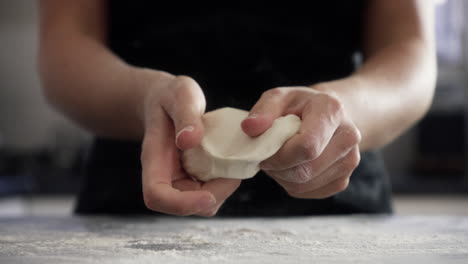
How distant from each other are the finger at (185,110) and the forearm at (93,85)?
0.13 meters

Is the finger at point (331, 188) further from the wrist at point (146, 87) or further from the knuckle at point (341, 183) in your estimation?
the wrist at point (146, 87)

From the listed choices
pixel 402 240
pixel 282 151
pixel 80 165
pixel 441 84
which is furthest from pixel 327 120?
pixel 441 84

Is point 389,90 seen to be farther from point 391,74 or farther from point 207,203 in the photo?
point 207,203

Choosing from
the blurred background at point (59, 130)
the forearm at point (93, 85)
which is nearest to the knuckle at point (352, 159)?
the forearm at point (93, 85)

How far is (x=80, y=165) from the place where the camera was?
6.26 feet

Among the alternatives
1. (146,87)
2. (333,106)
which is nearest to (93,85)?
(146,87)

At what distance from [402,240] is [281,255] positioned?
0.15m

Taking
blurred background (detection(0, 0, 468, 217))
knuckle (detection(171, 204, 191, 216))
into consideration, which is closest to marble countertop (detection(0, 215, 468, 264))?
knuckle (detection(171, 204, 191, 216))

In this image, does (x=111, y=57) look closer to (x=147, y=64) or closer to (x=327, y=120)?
(x=147, y=64)

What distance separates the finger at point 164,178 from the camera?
1.45ft

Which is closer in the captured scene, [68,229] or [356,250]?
[356,250]

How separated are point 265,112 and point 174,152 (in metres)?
0.09

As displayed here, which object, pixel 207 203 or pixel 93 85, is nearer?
pixel 207 203

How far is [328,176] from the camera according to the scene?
541mm
